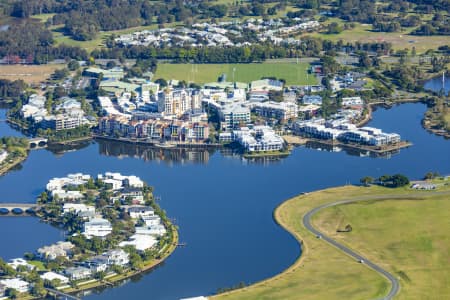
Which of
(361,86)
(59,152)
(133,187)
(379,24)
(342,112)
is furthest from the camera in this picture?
(379,24)

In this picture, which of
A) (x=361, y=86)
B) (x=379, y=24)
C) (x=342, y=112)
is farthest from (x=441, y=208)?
(x=379, y=24)

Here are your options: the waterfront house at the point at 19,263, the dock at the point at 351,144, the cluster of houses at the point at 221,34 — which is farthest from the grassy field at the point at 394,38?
the waterfront house at the point at 19,263

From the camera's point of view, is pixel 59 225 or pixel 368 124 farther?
pixel 368 124

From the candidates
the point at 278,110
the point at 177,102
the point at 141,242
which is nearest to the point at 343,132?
the point at 278,110

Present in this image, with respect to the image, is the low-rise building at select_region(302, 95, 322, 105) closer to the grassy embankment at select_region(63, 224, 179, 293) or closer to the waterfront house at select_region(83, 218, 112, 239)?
the grassy embankment at select_region(63, 224, 179, 293)

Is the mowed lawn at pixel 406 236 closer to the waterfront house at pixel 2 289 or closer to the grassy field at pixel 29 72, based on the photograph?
the waterfront house at pixel 2 289

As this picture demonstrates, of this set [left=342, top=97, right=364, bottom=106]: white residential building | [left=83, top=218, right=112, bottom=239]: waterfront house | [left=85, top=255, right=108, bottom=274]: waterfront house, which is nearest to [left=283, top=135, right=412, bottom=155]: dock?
[left=342, top=97, right=364, bottom=106]: white residential building

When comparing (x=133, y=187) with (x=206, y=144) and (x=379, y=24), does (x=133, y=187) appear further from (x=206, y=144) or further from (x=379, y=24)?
(x=379, y=24)
